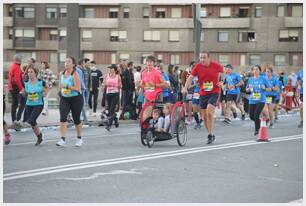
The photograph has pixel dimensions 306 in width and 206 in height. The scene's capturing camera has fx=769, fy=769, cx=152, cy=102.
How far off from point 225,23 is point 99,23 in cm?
1144

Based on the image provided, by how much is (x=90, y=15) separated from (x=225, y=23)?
40.5 ft

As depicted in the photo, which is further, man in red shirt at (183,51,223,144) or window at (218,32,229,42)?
window at (218,32,229,42)

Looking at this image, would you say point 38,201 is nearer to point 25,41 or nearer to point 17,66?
point 17,66

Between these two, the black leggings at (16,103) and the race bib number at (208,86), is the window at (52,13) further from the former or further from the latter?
the race bib number at (208,86)

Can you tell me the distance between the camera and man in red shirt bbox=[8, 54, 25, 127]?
17.2 meters

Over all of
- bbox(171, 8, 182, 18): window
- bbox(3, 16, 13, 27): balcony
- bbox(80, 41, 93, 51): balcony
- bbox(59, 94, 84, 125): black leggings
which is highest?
bbox(171, 8, 182, 18): window

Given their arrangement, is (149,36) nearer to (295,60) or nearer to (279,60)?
(279,60)

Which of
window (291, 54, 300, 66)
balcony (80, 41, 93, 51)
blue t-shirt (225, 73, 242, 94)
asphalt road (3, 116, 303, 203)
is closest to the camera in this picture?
asphalt road (3, 116, 303, 203)

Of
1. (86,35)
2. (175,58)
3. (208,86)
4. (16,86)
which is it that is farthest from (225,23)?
(208,86)

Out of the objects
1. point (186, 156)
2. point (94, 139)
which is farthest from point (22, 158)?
point (94, 139)

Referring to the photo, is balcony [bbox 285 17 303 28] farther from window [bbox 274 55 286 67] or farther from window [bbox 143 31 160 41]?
window [bbox 143 31 160 41]

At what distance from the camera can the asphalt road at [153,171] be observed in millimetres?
8312

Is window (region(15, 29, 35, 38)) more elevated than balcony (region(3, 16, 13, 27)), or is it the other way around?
balcony (region(3, 16, 13, 27))

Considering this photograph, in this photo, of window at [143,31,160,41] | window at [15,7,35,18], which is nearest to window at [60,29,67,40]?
window at [15,7,35,18]
